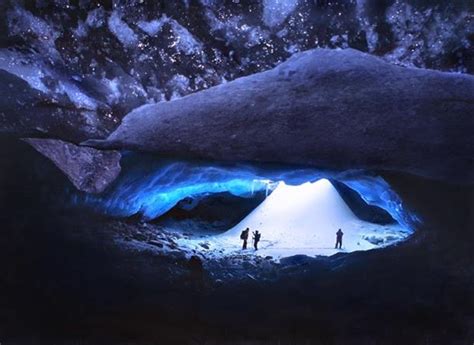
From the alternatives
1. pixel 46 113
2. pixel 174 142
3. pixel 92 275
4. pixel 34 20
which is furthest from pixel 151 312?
pixel 34 20

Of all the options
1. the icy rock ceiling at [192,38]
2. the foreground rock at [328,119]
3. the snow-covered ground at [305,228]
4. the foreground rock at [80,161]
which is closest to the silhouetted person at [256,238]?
the snow-covered ground at [305,228]

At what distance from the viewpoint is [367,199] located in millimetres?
5562

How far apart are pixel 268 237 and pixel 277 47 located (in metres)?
2.14

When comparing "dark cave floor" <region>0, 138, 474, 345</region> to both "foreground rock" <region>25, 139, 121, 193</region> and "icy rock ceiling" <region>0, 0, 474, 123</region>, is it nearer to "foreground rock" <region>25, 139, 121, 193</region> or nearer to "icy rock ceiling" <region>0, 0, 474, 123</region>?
"foreground rock" <region>25, 139, 121, 193</region>

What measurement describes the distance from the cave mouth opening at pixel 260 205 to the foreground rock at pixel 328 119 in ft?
1.05

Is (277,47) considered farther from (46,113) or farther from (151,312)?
(151,312)

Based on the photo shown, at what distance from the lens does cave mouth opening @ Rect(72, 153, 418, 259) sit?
3691 millimetres

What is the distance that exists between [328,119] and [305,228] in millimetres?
1814

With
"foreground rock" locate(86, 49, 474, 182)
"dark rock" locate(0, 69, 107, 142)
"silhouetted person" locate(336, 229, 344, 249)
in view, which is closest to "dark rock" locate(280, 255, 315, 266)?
"silhouetted person" locate(336, 229, 344, 249)

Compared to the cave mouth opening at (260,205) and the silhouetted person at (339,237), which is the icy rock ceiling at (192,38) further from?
the silhouetted person at (339,237)

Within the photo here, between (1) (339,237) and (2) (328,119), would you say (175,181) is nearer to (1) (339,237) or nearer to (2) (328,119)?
(1) (339,237)

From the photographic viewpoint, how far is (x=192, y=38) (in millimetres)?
2764

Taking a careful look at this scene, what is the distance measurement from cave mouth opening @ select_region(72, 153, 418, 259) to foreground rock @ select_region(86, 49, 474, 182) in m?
0.32

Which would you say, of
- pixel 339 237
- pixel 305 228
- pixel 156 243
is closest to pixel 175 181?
pixel 156 243
